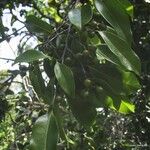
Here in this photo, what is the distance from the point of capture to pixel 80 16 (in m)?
1.27

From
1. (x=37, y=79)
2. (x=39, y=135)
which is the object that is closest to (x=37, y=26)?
(x=37, y=79)

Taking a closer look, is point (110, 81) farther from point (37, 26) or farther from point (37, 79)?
point (37, 26)

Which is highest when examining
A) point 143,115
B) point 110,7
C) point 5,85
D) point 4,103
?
point 110,7

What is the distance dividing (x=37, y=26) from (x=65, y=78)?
456 mm

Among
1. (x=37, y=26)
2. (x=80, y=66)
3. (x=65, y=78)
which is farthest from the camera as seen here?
(x=37, y=26)

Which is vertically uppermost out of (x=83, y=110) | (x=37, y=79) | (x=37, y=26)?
(x=37, y=26)

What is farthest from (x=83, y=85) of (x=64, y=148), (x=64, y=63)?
(x=64, y=148)

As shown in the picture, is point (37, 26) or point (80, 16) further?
A: point (37, 26)

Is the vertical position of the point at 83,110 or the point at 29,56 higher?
the point at 29,56

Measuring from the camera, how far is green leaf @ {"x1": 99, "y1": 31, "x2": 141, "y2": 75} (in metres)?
1.24

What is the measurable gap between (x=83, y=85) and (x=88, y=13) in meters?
0.21

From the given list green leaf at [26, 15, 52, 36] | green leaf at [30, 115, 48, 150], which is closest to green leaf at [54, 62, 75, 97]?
green leaf at [30, 115, 48, 150]

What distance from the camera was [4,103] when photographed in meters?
1.80

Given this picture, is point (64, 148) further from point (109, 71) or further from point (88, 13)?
point (88, 13)
